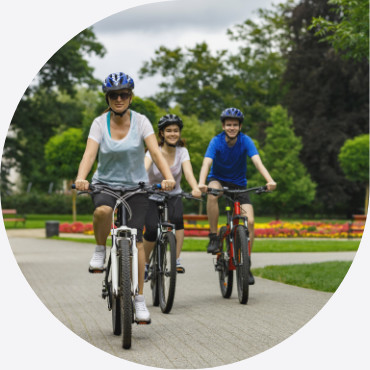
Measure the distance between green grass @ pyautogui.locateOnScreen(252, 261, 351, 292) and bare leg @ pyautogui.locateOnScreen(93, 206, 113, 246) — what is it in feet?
8.33

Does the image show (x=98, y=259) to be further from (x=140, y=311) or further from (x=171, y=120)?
(x=171, y=120)

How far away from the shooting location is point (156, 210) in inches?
214

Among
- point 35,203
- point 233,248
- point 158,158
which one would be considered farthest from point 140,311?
point 35,203

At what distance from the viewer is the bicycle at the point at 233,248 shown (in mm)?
5273

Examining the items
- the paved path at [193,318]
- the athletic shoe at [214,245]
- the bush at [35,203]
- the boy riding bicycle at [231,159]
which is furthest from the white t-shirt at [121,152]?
the bush at [35,203]

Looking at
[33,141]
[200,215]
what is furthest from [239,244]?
[33,141]

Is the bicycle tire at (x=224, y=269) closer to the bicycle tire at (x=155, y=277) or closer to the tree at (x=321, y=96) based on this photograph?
the bicycle tire at (x=155, y=277)

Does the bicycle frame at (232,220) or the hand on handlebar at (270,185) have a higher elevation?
the hand on handlebar at (270,185)

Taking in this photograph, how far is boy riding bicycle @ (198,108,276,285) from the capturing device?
540 centimetres

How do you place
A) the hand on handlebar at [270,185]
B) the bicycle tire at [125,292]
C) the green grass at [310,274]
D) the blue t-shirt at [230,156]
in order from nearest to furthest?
the bicycle tire at [125,292], the hand on handlebar at [270,185], the blue t-shirt at [230,156], the green grass at [310,274]

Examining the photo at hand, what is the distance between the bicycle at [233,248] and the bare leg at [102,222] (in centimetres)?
151

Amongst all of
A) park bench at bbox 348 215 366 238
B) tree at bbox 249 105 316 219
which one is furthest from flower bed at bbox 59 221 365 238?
tree at bbox 249 105 316 219

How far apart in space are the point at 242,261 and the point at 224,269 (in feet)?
1.97

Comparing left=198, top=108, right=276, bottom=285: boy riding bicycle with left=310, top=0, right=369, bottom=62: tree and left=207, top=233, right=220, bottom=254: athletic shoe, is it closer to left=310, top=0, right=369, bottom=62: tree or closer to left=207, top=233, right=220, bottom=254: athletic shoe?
left=207, top=233, right=220, bottom=254: athletic shoe
